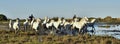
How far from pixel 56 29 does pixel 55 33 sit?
54 cm

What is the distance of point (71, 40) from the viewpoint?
28.3 m

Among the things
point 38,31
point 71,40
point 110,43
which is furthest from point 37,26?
point 110,43

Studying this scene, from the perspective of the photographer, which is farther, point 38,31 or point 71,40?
point 38,31

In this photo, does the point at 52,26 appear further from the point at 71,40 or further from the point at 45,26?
the point at 71,40

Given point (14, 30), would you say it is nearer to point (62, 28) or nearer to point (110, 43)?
point (62, 28)

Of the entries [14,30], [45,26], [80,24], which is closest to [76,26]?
[80,24]

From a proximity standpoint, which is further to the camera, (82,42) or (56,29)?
(56,29)

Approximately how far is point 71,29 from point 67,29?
0.36 m

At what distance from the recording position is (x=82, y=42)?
27422mm

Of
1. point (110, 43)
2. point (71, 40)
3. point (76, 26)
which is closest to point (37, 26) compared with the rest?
point (76, 26)

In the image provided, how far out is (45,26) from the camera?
3656 centimetres

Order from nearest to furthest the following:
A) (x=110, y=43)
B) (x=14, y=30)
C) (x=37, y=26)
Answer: (x=110, y=43)
(x=37, y=26)
(x=14, y=30)

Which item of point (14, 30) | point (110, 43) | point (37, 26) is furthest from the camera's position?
point (14, 30)

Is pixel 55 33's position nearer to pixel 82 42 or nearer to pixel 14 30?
pixel 14 30
